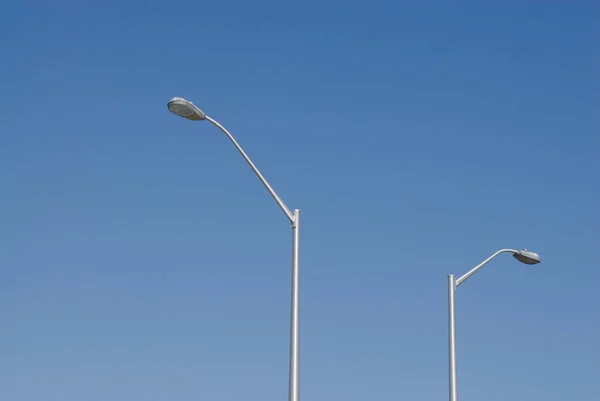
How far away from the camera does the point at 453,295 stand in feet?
67.1

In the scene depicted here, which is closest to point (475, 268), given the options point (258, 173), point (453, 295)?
point (453, 295)

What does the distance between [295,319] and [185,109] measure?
3.49m

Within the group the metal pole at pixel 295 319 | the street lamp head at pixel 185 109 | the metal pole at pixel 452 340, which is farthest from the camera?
the metal pole at pixel 452 340

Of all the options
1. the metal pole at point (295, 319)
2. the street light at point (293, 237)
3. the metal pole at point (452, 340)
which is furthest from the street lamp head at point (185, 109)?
the metal pole at point (452, 340)

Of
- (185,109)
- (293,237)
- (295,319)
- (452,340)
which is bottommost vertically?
(295,319)

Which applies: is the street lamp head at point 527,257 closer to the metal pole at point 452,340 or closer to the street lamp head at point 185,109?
the metal pole at point 452,340

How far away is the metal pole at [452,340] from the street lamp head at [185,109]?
821cm

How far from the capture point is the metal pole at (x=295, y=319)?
1325 centimetres

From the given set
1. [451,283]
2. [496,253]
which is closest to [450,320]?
[451,283]

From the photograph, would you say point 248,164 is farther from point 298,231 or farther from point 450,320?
point 450,320

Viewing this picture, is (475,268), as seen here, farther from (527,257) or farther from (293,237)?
(293,237)

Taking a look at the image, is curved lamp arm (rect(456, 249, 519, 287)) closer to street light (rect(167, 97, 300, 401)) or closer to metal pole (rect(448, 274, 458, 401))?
metal pole (rect(448, 274, 458, 401))

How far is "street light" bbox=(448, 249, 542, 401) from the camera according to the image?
63.5 feet

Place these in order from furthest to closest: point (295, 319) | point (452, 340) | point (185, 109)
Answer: point (452, 340)
point (185, 109)
point (295, 319)
